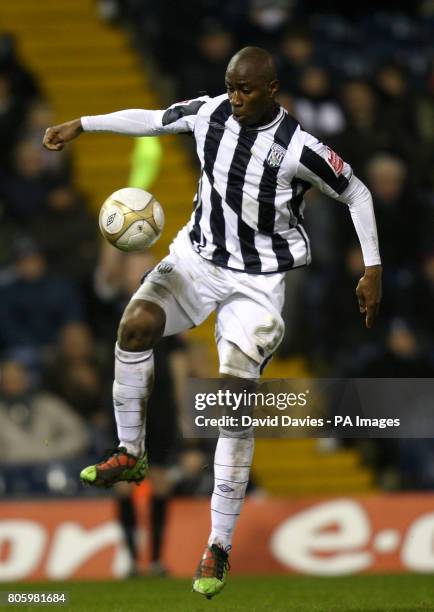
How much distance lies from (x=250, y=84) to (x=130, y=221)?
93 centimetres

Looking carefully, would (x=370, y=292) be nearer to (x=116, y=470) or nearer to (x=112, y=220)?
(x=112, y=220)

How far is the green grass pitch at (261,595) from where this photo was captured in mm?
7582

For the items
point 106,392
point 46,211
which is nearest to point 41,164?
point 46,211

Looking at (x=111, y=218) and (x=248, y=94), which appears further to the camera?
(x=111, y=218)

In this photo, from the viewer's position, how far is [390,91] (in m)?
13.1

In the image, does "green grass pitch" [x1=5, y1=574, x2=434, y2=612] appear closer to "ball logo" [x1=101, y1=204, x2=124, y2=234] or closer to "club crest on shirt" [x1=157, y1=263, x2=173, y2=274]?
"club crest on shirt" [x1=157, y1=263, x2=173, y2=274]

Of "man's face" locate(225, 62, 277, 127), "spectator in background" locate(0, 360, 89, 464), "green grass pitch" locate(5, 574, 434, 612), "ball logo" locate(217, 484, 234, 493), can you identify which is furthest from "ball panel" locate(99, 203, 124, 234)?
"spectator in background" locate(0, 360, 89, 464)

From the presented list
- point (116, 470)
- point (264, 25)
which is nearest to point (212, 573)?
point (116, 470)

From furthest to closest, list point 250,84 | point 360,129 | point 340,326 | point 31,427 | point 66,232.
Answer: point 360,129
point 66,232
point 340,326
point 31,427
point 250,84

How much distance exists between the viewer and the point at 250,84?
23.0ft

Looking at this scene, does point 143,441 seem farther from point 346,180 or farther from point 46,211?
point 46,211

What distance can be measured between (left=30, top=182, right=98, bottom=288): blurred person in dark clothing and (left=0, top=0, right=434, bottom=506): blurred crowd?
12mm

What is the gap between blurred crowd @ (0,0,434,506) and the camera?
11.1 m

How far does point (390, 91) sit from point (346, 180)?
6091 mm
